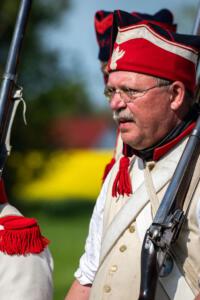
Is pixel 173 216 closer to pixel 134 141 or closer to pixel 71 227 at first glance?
pixel 134 141

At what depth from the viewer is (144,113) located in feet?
12.5

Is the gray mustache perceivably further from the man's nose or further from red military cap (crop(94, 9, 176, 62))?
red military cap (crop(94, 9, 176, 62))

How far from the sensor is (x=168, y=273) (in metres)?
3.69

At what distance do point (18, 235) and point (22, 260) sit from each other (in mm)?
122

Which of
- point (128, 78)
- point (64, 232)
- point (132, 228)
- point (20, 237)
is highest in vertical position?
point (128, 78)

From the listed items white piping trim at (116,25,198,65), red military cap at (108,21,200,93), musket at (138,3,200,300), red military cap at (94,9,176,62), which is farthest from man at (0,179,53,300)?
red military cap at (94,9,176,62)

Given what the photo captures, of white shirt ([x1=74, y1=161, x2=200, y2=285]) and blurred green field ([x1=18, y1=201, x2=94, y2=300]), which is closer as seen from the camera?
white shirt ([x1=74, y1=161, x2=200, y2=285])

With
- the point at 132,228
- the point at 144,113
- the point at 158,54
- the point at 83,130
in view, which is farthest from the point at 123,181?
the point at 83,130

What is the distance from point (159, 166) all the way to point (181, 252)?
0.41 metres

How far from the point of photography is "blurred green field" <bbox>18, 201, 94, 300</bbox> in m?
11.5

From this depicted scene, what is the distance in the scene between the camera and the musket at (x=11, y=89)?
170 inches

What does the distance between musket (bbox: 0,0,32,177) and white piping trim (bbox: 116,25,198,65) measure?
67 cm

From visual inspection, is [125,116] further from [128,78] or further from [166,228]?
[166,228]

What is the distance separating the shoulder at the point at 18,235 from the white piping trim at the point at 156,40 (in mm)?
914
